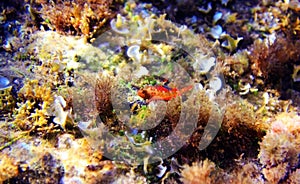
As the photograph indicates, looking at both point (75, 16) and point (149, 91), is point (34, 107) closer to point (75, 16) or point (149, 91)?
point (149, 91)

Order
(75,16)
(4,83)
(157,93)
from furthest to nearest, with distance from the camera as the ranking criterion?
(75,16), (4,83), (157,93)

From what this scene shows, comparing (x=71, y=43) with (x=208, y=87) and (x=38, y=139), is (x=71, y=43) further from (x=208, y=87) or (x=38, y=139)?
(x=208, y=87)

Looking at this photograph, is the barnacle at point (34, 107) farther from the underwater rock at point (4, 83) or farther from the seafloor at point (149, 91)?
the underwater rock at point (4, 83)

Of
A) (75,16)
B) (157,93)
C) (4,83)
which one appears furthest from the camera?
(75,16)

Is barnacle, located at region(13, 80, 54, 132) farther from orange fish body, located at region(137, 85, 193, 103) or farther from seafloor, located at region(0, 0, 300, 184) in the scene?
orange fish body, located at region(137, 85, 193, 103)

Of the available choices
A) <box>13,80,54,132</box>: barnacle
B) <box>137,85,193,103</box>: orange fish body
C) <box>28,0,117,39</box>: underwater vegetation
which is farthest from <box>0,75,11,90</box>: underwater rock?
<box>137,85,193,103</box>: orange fish body

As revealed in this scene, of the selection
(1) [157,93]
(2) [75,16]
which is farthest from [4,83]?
(1) [157,93]

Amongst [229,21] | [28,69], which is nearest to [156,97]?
[28,69]

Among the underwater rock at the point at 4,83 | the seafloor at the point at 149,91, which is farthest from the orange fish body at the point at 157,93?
the underwater rock at the point at 4,83
